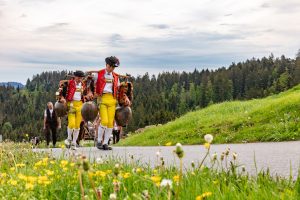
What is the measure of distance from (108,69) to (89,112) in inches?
51.0

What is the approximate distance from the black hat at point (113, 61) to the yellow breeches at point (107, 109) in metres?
0.83

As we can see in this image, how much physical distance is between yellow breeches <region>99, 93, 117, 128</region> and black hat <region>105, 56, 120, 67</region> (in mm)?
826

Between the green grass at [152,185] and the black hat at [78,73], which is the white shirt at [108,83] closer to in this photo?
the black hat at [78,73]

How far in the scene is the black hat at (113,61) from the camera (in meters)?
13.3

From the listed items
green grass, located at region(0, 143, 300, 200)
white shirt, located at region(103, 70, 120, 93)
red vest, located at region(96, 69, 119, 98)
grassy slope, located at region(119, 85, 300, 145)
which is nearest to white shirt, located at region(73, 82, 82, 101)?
red vest, located at region(96, 69, 119, 98)

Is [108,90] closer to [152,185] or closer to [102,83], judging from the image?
[102,83]

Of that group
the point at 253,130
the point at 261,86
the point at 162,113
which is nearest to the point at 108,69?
the point at 253,130

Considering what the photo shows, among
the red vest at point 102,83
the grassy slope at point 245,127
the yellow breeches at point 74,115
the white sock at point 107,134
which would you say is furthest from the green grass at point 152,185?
the yellow breeches at point 74,115

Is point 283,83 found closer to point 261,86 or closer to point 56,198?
point 261,86

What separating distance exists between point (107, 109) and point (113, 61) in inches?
52.9

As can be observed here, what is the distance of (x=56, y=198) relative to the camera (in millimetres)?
4961

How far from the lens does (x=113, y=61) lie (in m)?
13.4

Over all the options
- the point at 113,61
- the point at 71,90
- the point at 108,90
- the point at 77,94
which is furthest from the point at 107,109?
the point at 71,90

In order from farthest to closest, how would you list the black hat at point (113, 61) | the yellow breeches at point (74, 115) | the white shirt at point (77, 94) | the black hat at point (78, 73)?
the black hat at point (78, 73)
the white shirt at point (77, 94)
the yellow breeches at point (74, 115)
the black hat at point (113, 61)
